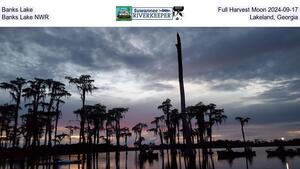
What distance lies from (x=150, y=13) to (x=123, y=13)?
956 mm

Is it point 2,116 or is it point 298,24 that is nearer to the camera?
point 298,24

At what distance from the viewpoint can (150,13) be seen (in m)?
9.34

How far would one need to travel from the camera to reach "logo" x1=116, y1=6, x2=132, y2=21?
31.0 ft

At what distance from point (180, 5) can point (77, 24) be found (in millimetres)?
3753

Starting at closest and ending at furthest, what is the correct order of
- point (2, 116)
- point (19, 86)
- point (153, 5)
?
1. point (153, 5)
2. point (19, 86)
3. point (2, 116)

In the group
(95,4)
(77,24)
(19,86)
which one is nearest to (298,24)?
(95,4)

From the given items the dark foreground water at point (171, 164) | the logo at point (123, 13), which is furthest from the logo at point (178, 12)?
the dark foreground water at point (171, 164)

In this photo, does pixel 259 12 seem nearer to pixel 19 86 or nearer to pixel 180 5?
pixel 180 5

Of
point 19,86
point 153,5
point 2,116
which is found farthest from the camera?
point 2,116

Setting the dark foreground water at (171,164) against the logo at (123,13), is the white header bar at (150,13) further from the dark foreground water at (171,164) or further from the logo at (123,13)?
the dark foreground water at (171,164)

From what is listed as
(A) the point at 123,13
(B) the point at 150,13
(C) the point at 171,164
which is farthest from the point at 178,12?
(C) the point at 171,164

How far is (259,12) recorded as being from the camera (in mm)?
9461

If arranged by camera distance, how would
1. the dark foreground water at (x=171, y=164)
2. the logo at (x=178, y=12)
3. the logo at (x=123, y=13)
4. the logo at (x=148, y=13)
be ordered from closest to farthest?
the logo at (x=148, y=13) < the logo at (x=178, y=12) < the logo at (x=123, y=13) < the dark foreground water at (x=171, y=164)

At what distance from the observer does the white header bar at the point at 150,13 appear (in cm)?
933
